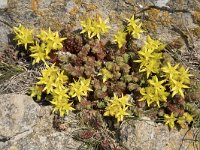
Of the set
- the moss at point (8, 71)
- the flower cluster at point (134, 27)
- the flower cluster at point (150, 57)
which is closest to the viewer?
the flower cluster at point (150, 57)

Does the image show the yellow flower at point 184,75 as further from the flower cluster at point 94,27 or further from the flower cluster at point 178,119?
the flower cluster at point 94,27

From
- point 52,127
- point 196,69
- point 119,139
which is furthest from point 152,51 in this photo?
point 52,127

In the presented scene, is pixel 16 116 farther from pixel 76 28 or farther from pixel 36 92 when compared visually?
pixel 76 28

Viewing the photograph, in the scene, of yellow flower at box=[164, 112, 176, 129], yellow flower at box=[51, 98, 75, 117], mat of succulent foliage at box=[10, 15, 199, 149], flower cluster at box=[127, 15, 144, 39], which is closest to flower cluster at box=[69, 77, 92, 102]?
mat of succulent foliage at box=[10, 15, 199, 149]

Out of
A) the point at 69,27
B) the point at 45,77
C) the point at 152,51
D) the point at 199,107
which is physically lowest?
the point at 199,107

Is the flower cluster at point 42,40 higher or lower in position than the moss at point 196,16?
lower

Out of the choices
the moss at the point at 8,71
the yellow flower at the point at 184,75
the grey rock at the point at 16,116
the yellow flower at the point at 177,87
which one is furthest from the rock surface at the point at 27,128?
the yellow flower at the point at 184,75

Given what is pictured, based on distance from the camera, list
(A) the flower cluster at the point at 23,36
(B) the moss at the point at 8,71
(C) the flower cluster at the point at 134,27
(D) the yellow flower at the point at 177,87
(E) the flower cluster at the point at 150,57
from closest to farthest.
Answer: (D) the yellow flower at the point at 177,87
(E) the flower cluster at the point at 150,57
(C) the flower cluster at the point at 134,27
(A) the flower cluster at the point at 23,36
(B) the moss at the point at 8,71

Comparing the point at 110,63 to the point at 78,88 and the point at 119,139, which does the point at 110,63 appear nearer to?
the point at 78,88

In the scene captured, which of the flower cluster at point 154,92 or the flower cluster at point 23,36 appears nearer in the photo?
the flower cluster at point 154,92
